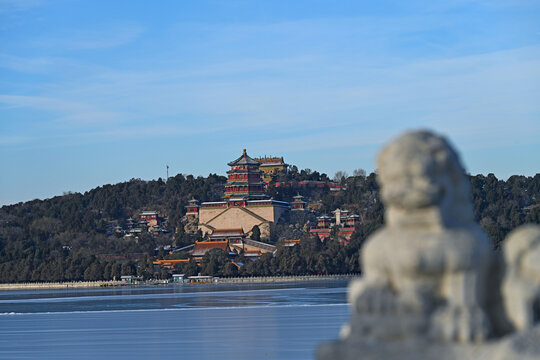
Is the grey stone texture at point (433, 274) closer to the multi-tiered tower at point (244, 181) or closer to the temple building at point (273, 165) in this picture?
the multi-tiered tower at point (244, 181)

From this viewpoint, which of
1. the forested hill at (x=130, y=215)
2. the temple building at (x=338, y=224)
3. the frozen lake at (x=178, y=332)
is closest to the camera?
the frozen lake at (x=178, y=332)

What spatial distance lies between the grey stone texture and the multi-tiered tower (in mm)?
114171

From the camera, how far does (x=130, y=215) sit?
148 m

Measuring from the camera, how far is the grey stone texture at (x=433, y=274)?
15.1ft

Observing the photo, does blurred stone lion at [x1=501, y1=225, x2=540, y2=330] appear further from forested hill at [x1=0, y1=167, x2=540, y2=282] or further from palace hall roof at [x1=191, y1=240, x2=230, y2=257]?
palace hall roof at [x1=191, y1=240, x2=230, y2=257]

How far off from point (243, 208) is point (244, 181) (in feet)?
24.5

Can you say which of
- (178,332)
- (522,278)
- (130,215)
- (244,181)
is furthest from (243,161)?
(522,278)

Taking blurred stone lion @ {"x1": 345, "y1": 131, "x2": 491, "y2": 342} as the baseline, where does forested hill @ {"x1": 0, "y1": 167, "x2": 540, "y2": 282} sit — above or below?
above

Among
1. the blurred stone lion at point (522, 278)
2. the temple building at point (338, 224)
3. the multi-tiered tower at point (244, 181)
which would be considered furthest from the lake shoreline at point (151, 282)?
the blurred stone lion at point (522, 278)

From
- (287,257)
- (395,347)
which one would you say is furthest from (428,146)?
(287,257)

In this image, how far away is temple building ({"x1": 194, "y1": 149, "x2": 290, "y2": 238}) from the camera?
11506 cm

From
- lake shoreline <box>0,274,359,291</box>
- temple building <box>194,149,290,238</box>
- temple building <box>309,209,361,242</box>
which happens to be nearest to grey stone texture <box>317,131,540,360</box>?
lake shoreline <box>0,274,359,291</box>

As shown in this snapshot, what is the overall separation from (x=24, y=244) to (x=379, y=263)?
120212mm

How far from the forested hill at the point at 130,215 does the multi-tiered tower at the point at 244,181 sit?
6.95 m
